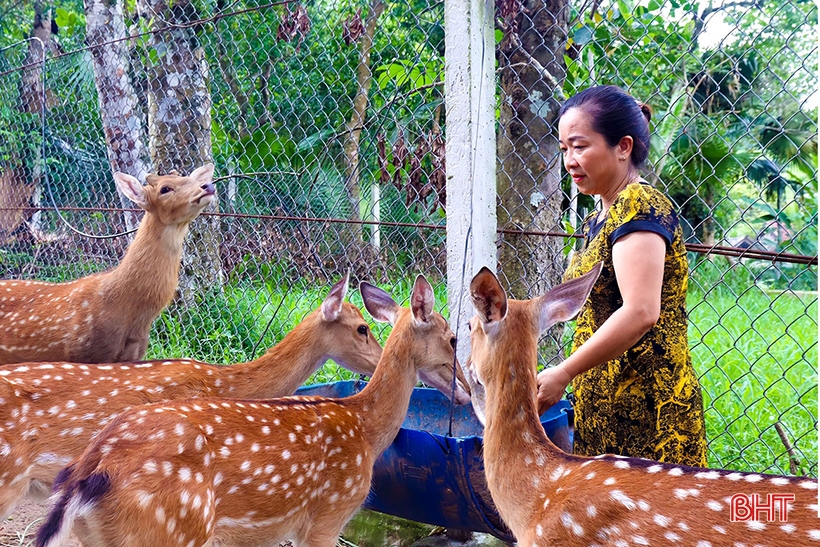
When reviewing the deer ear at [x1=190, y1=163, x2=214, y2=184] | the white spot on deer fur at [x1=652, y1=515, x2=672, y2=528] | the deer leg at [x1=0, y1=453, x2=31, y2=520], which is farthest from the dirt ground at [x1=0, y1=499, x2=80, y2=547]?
the white spot on deer fur at [x1=652, y1=515, x2=672, y2=528]

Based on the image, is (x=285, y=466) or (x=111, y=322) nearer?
(x=285, y=466)

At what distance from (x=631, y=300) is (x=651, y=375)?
14.6 inches

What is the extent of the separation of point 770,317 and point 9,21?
39.1 ft

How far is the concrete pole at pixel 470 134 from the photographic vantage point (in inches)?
127

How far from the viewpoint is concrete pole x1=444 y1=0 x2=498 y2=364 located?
3234 millimetres

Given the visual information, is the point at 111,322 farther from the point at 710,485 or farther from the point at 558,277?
the point at 710,485

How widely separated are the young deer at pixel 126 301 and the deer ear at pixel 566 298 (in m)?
2.16

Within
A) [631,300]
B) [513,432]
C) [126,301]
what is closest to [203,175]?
[126,301]

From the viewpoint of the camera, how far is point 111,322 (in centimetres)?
412

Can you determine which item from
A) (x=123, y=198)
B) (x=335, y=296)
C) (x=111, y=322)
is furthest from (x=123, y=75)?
(x=335, y=296)

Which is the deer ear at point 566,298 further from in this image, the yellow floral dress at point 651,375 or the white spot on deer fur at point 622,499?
the white spot on deer fur at point 622,499

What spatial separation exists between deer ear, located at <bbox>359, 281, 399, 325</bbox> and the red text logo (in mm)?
1885

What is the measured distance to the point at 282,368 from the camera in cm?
366

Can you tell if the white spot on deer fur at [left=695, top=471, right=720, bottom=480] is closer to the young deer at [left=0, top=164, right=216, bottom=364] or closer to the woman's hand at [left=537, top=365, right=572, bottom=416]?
the woman's hand at [left=537, top=365, right=572, bottom=416]
